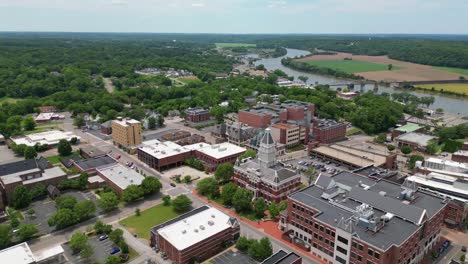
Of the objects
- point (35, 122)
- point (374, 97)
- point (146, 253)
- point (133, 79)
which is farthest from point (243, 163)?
point (133, 79)

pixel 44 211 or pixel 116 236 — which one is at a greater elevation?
pixel 116 236

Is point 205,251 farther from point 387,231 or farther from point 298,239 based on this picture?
point 387,231

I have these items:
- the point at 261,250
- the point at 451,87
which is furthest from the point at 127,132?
the point at 451,87

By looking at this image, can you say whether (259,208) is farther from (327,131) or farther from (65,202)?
(327,131)

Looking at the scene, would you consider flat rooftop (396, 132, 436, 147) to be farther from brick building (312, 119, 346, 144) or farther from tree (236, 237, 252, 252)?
tree (236, 237, 252, 252)

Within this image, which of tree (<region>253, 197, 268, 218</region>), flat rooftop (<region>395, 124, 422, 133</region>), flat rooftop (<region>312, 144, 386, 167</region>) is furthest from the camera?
flat rooftop (<region>395, 124, 422, 133</region>)

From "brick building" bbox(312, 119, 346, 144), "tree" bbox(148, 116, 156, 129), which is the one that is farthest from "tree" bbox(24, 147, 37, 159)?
"brick building" bbox(312, 119, 346, 144)

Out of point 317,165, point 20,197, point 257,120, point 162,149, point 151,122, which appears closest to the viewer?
point 20,197

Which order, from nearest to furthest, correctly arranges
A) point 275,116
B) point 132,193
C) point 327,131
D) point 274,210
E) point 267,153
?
point 274,210, point 132,193, point 267,153, point 327,131, point 275,116
